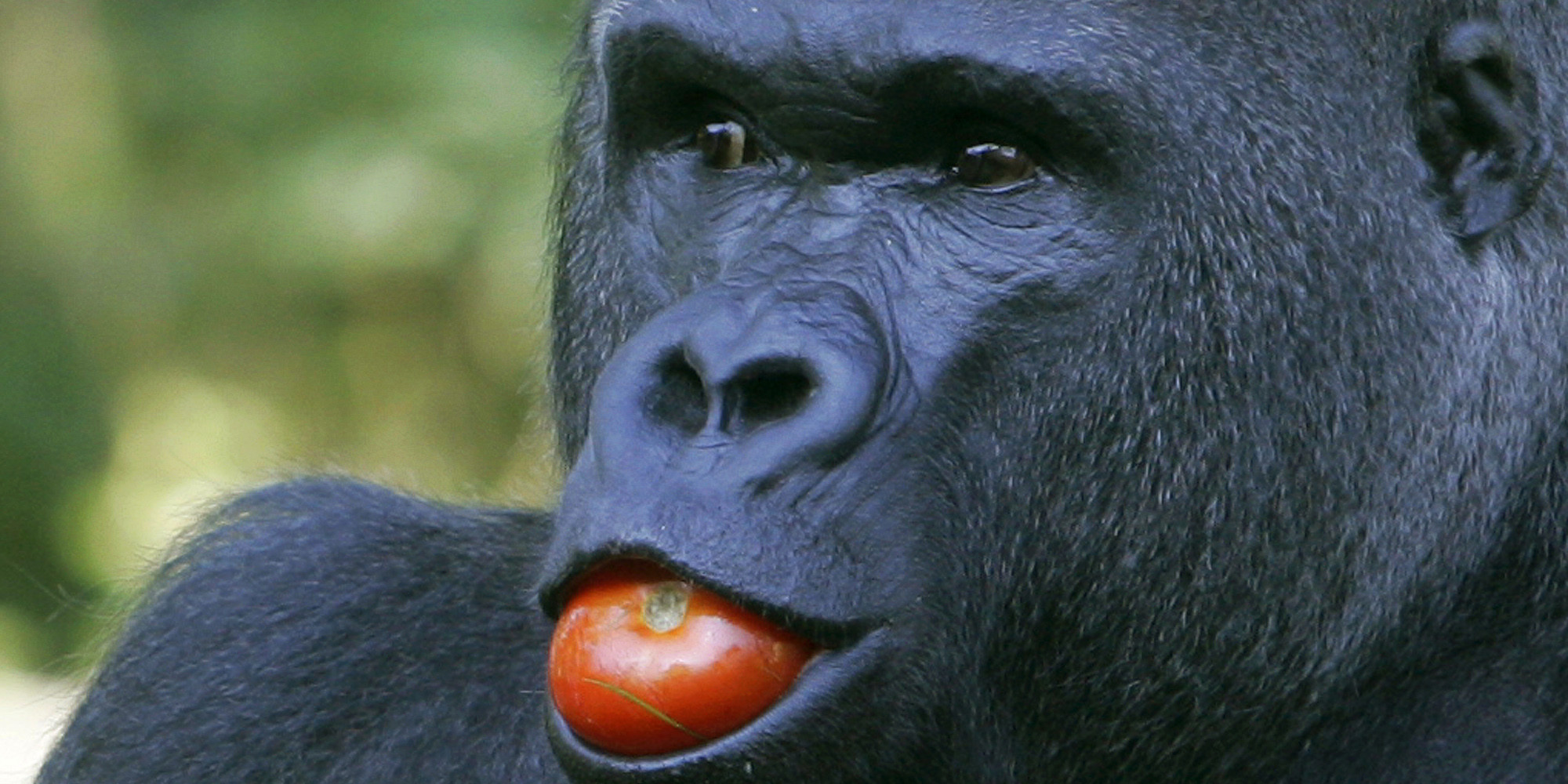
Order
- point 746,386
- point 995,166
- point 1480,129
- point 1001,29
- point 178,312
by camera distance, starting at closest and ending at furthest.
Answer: point 746,386 < point 1001,29 < point 995,166 < point 1480,129 < point 178,312

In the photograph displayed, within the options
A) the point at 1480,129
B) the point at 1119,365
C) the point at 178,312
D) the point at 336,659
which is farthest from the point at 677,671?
the point at 178,312

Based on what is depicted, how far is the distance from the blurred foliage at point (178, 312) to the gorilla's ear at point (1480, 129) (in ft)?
18.2

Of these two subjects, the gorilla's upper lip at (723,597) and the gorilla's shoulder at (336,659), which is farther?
the gorilla's shoulder at (336,659)

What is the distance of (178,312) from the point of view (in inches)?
410

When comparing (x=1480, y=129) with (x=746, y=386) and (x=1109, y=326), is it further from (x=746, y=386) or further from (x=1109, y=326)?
(x=746, y=386)

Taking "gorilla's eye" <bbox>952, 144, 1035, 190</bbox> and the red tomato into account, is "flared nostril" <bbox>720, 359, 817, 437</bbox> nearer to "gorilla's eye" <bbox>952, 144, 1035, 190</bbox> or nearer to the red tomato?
the red tomato

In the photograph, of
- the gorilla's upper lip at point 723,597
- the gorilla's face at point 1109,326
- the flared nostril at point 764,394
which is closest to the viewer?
the gorilla's upper lip at point 723,597

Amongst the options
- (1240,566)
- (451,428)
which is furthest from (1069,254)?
(451,428)

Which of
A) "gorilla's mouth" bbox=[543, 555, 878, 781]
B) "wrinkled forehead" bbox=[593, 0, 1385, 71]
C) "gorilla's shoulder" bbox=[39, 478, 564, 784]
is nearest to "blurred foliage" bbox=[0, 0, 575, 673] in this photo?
"gorilla's shoulder" bbox=[39, 478, 564, 784]

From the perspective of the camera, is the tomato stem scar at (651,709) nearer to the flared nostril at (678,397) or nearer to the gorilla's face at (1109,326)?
the gorilla's face at (1109,326)

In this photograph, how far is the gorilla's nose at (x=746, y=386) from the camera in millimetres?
3186

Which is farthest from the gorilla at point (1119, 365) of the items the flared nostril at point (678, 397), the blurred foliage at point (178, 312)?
the blurred foliage at point (178, 312)

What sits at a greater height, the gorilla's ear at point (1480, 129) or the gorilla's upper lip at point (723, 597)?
the gorilla's ear at point (1480, 129)

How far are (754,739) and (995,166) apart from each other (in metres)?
0.92
